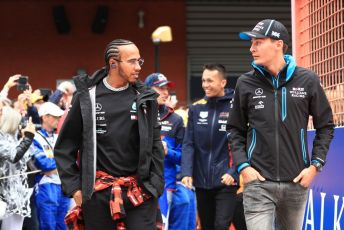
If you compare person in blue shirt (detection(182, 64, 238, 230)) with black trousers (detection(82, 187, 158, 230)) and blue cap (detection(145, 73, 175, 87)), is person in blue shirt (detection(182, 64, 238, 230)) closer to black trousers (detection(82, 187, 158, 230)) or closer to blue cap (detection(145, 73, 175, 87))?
blue cap (detection(145, 73, 175, 87))

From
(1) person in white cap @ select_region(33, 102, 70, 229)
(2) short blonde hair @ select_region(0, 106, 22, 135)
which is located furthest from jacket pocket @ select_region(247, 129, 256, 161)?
(1) person in white cap @ select_region(33, 102, 70, 229)

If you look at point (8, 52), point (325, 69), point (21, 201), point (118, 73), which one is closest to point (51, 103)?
point (21, 201)

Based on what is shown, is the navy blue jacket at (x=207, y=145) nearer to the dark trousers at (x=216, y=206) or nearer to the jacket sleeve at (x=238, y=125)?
the dark trousers at (x=216, y=206)

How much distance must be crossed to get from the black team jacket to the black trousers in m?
0.10

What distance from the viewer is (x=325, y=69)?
26.9ft

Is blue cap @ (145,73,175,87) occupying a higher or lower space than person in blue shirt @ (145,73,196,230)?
higher

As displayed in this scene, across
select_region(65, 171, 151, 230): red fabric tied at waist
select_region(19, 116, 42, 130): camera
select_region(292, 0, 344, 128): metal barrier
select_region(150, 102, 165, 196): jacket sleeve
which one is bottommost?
select_region(65, 171, 151, 230): red fabric tied at waist

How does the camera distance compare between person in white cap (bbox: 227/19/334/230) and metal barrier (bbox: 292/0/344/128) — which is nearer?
person in white cap (bbox: 227/19/334/230)

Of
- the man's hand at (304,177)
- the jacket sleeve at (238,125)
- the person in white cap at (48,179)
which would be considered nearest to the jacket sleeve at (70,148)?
the jacket sleeve at (238,125)

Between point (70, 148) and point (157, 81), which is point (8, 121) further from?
point (70, 148)

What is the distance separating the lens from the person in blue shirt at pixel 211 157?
28.5 feet

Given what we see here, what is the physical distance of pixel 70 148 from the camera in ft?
19.6

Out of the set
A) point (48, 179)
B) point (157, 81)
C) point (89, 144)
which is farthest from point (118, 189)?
point (48, 179)

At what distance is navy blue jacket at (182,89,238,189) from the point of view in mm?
8734
